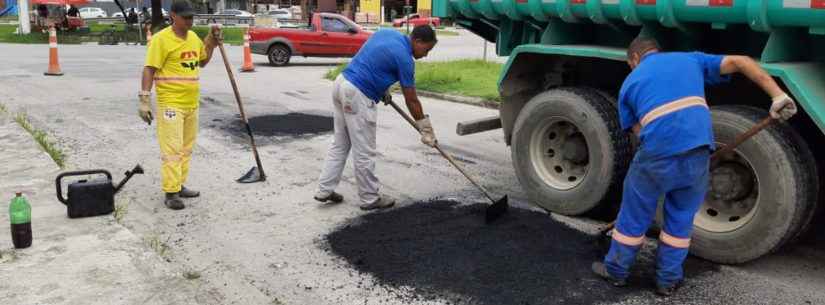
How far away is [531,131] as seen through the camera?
17.6 ft

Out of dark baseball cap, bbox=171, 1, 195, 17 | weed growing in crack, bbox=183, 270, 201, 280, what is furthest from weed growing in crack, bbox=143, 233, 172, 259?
dark baseball cap, bbox=171, 1, 195, 17

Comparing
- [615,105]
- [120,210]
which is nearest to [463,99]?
[615,105]

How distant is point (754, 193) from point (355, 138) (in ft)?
8.90

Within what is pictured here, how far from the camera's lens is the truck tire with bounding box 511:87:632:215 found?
4.81 m

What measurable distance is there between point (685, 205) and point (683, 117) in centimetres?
48

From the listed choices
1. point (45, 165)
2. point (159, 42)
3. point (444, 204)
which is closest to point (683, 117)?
point (444, 204)

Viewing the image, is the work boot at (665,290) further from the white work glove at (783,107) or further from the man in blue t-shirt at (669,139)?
the white work glove at (783,107)

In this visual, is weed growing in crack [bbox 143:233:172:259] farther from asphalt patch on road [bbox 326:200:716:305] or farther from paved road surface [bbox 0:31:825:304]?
asphalt patch on road [bbox 326:200:716:305]

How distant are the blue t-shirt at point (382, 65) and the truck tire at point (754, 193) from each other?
2.08 meters

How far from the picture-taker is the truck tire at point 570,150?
189 inches

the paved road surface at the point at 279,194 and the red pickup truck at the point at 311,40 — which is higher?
the red pickup truck at the point at 311,40

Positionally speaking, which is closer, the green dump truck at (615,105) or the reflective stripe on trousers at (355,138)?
the green dump truck at (615,105)

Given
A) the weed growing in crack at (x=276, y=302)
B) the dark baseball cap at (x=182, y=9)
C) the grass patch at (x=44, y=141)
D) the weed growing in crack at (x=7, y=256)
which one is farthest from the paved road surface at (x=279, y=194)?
the dark baseball cap at (x=182, y=9)

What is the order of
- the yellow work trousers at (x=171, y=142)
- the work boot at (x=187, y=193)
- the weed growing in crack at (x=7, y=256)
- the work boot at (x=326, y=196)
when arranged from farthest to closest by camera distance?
1. the work boot at (x=187, y=193)
2. the work boot at (x=326, y=196)
3. the yellow work trousers at (x=171, y=142)
4. the weed growing in crack at (x=7, y=256)
